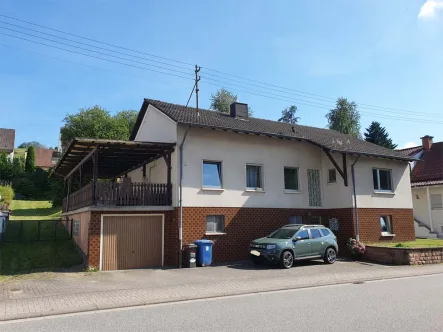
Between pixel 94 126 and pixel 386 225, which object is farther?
pixel 94 126

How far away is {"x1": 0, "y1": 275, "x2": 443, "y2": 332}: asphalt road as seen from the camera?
6480 mm

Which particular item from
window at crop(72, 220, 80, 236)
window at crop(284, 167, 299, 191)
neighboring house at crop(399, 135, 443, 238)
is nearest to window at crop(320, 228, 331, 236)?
window at crop(284, 167, 299, 191)

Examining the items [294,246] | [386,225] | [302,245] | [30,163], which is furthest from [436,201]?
[30,163]

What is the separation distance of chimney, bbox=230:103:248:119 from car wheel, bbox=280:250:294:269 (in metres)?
9.34

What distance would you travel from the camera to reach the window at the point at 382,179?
67.5ft

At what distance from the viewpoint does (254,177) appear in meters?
18.1

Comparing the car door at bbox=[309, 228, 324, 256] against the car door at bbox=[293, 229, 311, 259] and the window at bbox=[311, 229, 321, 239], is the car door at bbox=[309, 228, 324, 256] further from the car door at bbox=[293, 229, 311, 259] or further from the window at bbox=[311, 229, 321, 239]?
the car door at bbox=[293, 229, 311, 259]

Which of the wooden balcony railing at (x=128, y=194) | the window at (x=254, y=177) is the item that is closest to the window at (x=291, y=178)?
the window at (x=254, y=177)

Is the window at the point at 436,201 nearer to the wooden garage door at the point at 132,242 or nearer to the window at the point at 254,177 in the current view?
→ the window at the point at 254,177

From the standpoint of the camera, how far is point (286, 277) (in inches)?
491

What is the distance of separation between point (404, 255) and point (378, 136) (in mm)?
29051

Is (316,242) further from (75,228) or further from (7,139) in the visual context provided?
(7,139)

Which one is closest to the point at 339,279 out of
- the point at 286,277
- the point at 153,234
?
the point at 286,277

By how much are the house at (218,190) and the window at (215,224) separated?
0.14 feet
